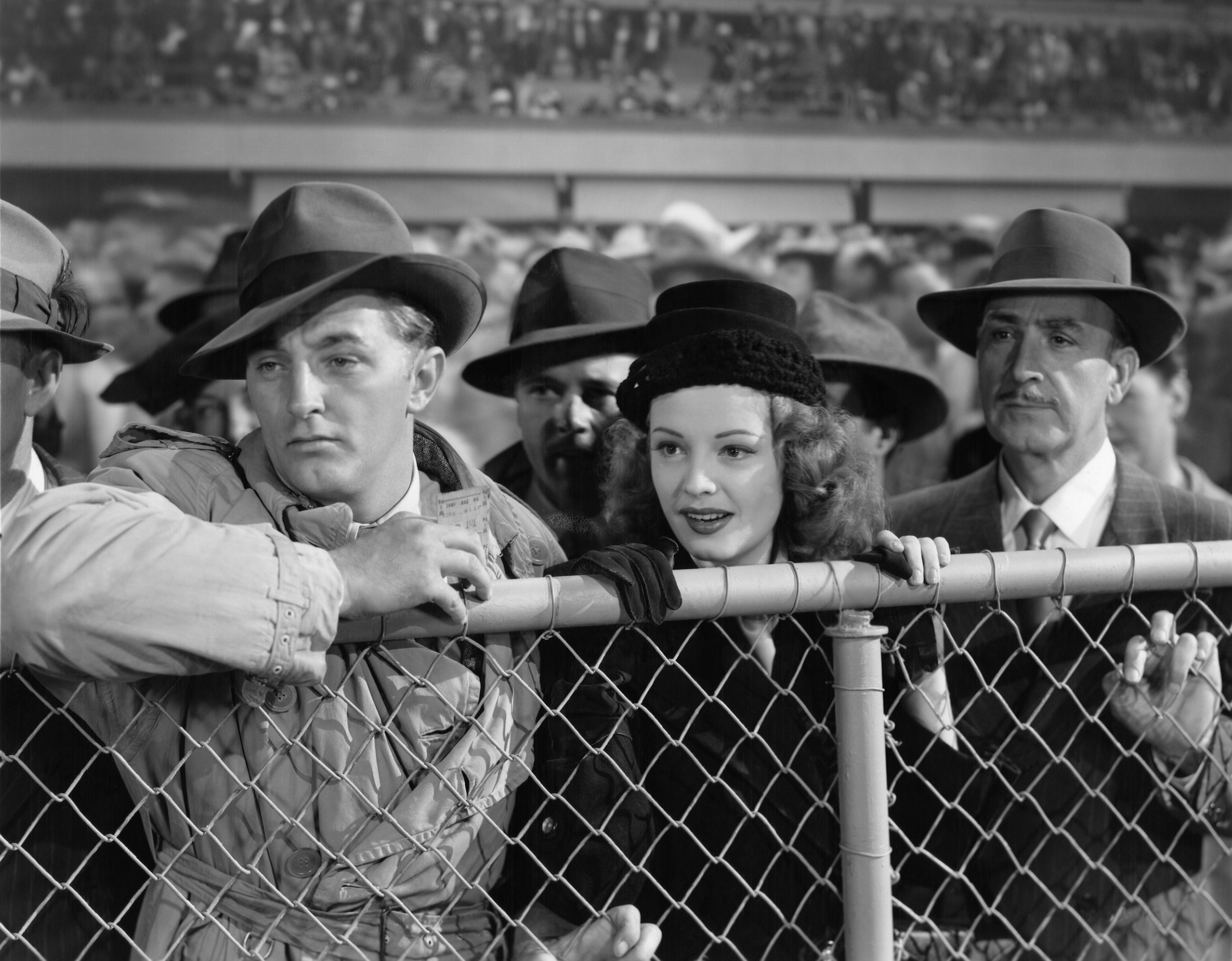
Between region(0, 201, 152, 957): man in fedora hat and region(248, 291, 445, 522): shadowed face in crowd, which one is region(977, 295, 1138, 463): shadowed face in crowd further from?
region(0, 201, 152, 957): man in fedora hat

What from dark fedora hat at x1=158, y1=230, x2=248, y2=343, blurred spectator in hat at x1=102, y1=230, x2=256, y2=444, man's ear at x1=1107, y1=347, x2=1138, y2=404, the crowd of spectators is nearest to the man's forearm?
man's ear at x1=1107, y1=347, x2=1138, y2=404

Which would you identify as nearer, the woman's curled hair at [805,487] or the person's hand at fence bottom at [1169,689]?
the person's hand at fence bottom at [1169,689]

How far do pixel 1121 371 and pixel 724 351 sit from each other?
1.15 meters

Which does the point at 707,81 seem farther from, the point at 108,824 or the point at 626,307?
the point at 108,824

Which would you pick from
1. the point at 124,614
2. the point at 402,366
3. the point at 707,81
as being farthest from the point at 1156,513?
the point at 707,81

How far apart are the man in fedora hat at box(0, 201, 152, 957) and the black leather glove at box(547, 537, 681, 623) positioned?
2.74 ft

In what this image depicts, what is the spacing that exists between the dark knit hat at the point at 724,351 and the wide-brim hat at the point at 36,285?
95 centimetres

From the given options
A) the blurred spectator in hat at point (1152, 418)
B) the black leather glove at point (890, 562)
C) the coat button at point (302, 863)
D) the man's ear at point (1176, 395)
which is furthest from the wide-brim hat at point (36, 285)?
the man's ear at point (1176, 395)

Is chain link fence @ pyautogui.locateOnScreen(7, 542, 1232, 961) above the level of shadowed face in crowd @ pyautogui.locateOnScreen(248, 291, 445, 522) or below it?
below

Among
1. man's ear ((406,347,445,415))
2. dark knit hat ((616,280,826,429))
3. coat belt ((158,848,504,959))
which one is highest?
dark knit hat ((616,280,826,429))

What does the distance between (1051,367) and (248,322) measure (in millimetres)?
1741

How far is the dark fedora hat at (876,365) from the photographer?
3396 millimetres

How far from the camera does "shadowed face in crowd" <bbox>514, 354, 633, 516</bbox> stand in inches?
120

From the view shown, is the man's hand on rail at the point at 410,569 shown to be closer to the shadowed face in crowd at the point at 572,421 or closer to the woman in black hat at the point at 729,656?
the woman in black hat at the point at 729,656
